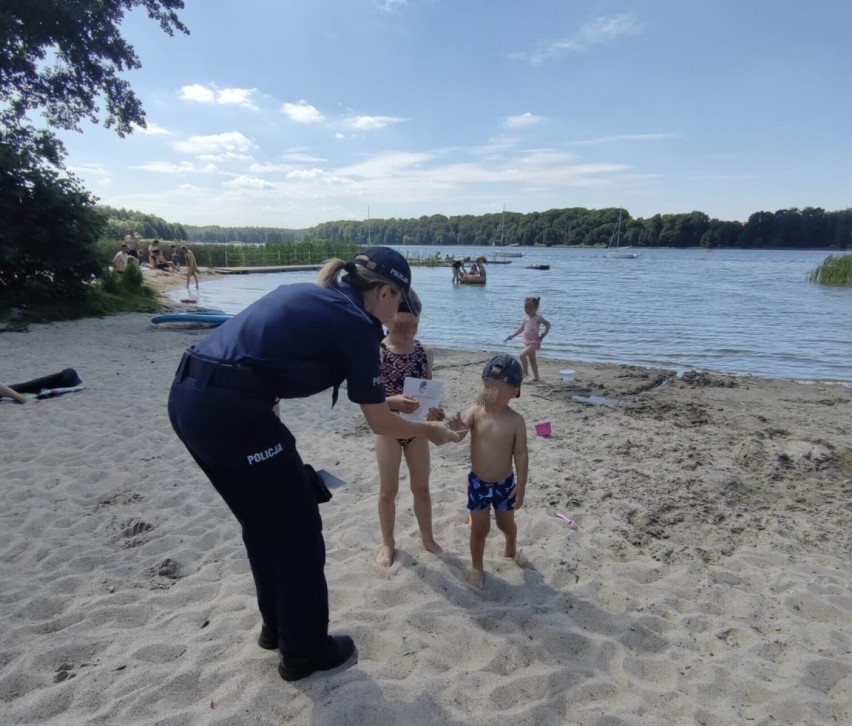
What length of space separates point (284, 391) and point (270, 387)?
60 millimetres

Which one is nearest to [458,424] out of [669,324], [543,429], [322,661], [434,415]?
[434,415]

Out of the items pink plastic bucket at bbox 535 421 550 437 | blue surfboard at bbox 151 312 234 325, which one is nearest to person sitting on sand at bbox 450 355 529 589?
pink plastic bucket at bbox 535 421 550 437

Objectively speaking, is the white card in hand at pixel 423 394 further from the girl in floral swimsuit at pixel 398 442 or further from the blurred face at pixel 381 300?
the blurred face at pixel 381 300

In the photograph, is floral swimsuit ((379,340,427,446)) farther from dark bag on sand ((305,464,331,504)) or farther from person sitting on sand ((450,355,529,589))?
dark bag on sand ((305,464,331,504))

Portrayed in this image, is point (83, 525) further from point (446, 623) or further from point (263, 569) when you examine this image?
point (446, 623)

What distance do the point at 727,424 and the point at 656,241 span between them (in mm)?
151139

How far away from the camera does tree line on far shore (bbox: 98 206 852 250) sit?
12862 cm

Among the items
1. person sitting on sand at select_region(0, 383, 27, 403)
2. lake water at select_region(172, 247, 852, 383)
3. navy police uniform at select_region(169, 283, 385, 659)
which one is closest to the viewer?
navy police uniform at select_region(169, 283, 385, 659)

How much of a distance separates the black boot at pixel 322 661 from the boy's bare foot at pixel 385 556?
1.01 meters

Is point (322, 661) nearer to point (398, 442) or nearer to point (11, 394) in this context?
point (398, 442)

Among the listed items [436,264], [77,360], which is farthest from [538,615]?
[436,264]

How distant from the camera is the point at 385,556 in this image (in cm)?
398

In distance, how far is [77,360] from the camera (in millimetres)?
10648

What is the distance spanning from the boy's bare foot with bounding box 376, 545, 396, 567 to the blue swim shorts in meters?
0.73
